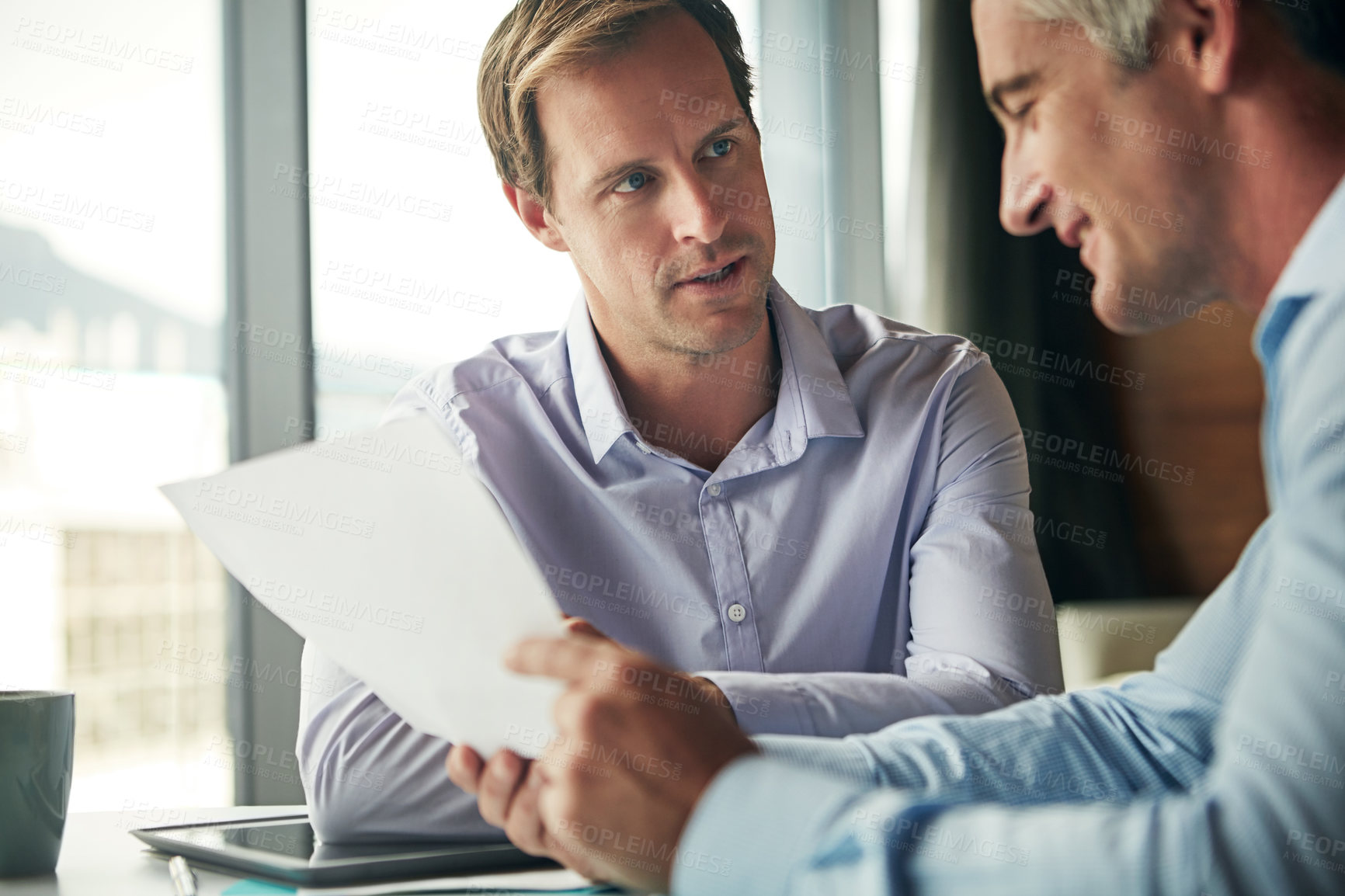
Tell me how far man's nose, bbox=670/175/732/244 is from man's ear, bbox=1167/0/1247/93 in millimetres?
686

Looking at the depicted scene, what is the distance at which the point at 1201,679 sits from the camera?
2.44 ft

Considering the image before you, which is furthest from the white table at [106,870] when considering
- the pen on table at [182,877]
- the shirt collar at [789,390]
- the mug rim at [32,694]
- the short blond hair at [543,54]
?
the short blond hair at [543,54]

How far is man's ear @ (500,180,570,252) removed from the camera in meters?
1.58

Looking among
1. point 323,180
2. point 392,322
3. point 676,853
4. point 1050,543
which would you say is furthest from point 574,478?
point 1050,543

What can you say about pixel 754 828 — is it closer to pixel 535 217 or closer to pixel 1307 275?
pixel 1307 275

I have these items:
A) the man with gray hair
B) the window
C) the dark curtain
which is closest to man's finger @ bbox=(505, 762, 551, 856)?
the man with gray hair

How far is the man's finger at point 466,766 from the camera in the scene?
661 mm

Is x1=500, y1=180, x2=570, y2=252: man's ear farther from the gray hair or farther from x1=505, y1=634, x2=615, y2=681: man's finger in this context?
x1=505, y1=634, x2=615, y2=681: man's finger

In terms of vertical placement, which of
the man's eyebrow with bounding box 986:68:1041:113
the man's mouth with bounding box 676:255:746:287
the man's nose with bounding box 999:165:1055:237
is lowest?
the man's nose with bounding box 999:165:1055:237

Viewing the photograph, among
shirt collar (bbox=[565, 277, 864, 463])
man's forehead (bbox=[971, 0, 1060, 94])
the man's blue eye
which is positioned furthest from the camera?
the man's blue eye

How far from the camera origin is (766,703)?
34.9 inches

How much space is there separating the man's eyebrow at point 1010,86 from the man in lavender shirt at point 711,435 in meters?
0.49

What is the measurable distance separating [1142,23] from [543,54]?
913 mm

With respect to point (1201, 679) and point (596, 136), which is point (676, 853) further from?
point (596, 136)
